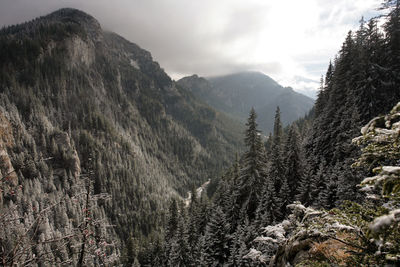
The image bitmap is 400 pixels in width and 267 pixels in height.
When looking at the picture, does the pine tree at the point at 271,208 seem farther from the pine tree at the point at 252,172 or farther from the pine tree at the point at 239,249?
the pine tree at the point at 252,172

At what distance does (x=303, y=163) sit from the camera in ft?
106

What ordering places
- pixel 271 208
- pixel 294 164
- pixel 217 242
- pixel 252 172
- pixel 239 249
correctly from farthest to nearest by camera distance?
pixel 252 172 → pixel 294 164 → pixel 217 242 → pixel 271 208 → pixel 239 249

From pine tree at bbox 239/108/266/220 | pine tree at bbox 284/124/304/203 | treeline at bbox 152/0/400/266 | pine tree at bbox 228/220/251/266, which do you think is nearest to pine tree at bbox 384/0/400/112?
treeline at bbox 152/0/400/266

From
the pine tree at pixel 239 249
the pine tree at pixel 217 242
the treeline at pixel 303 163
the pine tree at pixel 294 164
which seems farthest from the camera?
the pine tree at pixel 294 164

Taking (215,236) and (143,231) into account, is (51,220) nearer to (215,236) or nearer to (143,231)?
(143,231)

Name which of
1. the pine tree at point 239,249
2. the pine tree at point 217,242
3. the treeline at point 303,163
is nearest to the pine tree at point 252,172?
the treeline at point 303,163

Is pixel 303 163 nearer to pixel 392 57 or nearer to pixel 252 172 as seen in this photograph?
pixel 252 172

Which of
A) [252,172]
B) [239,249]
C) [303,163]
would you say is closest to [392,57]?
[303,163]

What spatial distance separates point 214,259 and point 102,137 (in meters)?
191

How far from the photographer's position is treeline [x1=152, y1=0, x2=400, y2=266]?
1035 inches

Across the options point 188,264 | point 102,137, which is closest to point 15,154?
point 102,137

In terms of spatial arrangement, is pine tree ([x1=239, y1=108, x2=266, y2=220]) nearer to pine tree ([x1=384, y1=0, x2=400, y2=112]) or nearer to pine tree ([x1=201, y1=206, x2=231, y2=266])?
pine tree ([x1=201, y1=206, x2=231, y2=266])

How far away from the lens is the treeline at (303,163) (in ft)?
86.3

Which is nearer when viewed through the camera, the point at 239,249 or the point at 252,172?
the point at 239,249
